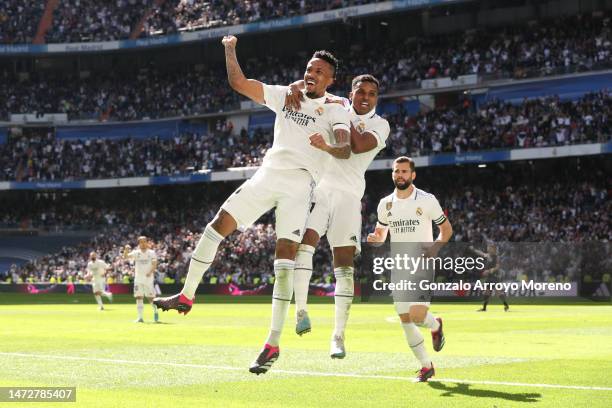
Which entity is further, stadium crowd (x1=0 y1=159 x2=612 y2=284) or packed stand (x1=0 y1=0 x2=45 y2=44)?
packed stand (x1=0 y1=0 x2=45 y2=44)

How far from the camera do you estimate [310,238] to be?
11.6m

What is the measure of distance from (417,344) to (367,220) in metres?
42.7

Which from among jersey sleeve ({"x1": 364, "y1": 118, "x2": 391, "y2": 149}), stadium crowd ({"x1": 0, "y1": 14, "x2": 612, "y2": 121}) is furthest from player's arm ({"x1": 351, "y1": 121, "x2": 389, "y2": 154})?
stadium crowd ({"x1": 0, "y1": 14, "x2": 612, "y2": 121})

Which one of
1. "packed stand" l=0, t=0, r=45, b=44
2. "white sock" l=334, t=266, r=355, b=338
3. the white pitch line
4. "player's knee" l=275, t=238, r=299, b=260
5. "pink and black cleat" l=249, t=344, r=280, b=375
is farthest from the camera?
"packed stand" l=0, t=0, r=45, b=44

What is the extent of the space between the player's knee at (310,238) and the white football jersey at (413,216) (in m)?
1.46

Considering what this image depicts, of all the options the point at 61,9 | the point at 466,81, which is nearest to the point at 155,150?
the point at 61,9

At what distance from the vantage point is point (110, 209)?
7100 cm

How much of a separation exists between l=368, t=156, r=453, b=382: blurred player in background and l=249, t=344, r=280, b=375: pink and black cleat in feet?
8.61

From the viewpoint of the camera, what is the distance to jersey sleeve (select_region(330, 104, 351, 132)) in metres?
10.5

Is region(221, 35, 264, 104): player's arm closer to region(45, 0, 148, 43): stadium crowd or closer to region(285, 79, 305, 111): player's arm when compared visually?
region(285, 79, 305, 111): player's arm

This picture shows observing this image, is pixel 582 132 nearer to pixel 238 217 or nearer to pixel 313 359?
pixel 313 359

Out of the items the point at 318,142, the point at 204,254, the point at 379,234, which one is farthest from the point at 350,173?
the point at 204,254

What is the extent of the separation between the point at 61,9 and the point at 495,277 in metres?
49.5

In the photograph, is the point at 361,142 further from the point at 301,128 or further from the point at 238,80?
the point at 238,80
